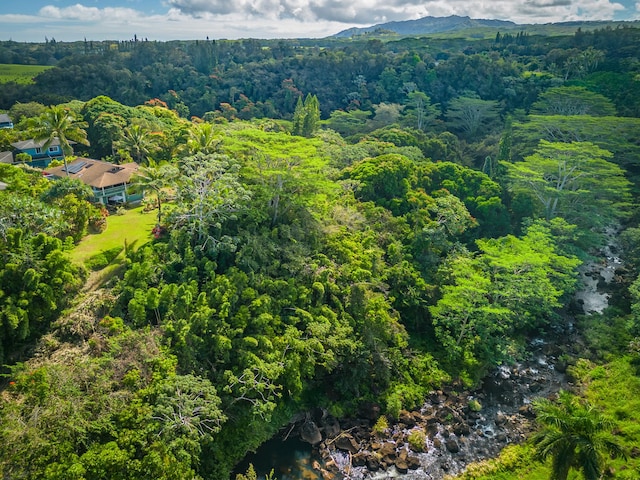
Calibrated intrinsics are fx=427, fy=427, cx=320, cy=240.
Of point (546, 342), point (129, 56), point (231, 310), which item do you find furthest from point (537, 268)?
point (129, 56)

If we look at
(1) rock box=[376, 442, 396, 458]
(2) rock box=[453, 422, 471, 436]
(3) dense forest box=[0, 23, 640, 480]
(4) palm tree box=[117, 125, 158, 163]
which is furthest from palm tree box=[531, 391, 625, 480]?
(4) palm tree box=[117, 125, 158, 163]

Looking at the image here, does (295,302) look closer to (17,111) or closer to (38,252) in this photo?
(38,252)

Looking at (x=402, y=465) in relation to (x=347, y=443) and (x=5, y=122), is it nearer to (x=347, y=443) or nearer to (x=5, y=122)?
(x=347, y=443)

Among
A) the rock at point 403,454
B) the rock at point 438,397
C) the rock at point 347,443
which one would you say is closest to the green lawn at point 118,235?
the rock at point 347,443

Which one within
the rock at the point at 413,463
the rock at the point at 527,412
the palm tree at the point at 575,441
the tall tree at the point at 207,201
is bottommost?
the rock at the point at 413,463

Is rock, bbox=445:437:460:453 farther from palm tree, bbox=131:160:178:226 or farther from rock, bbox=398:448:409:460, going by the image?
palm tree, bbox=131:160:178:226

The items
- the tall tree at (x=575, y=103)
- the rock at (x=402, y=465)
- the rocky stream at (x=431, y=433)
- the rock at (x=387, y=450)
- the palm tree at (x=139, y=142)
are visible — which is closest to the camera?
the rock at (x=402, y=465)

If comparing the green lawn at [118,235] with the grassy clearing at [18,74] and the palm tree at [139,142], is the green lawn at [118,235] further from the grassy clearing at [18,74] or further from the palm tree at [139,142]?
the grassy clearing at [18,74]
